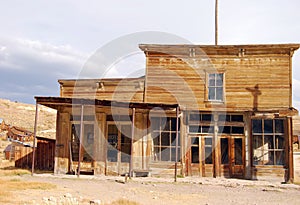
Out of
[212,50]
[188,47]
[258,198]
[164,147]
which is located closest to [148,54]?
[188,47]

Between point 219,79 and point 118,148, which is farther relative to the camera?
point 219,79

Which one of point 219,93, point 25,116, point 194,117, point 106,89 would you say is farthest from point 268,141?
point 25,116

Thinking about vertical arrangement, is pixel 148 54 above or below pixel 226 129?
above

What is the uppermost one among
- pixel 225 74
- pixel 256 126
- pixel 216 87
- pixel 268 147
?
pixel 225 74

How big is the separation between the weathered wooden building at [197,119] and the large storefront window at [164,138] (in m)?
0.04

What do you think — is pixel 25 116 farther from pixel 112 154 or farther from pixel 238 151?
pixel 238 151

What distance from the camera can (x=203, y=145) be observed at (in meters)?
16.5

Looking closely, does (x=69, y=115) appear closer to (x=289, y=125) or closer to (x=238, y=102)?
(x=238, y=102)

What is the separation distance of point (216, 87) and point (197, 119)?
171 cm

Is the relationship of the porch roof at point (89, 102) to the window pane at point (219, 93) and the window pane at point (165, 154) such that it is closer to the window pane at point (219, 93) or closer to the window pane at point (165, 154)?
the window pane at point (165, 154)

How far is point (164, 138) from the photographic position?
1634 cm

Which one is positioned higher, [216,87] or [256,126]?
[216,87]

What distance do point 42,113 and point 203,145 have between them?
156 ft

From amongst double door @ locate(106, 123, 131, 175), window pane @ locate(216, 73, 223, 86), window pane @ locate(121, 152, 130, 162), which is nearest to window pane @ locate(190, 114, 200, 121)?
window pane @ locate(216, 73, 223, 86)
